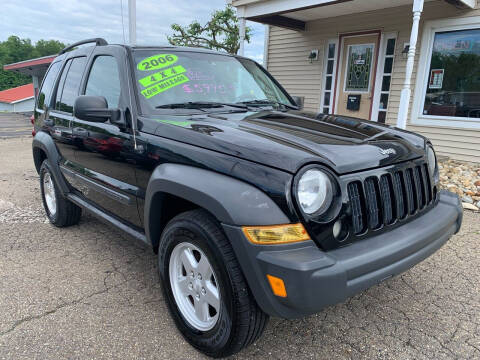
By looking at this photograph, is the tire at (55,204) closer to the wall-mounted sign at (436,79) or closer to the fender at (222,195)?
the fender at (222,195)

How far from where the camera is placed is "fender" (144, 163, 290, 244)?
171 centimetres

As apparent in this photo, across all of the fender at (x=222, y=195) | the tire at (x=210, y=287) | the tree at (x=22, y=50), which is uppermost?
the tree at (x=22, y=50)

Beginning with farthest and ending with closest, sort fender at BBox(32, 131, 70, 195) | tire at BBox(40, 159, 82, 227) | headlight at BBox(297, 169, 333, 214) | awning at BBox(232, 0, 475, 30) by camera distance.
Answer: awning at BBox(232, 0, 475, 30), tire at BBox(40, 159, 82, 227), fender at BBox(32, 131, 70, 195), headlight at BBox(297, 169, 333, 214)

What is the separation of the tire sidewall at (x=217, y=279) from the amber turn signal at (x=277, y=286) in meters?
0.24

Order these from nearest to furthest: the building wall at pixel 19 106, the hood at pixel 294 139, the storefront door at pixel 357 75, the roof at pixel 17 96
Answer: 1. the hood at pixel 294 139
2. the storefront door at pixel 357 75
3. the building wall at pixel 19 106
4. the roof at pixel 17 96

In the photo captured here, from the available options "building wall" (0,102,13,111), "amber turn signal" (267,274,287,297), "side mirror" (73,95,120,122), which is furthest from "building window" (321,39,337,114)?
"building wall" (0,102,13,111)

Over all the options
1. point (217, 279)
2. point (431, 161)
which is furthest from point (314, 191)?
point (431, 161)

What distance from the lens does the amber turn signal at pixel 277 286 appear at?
1.63 m

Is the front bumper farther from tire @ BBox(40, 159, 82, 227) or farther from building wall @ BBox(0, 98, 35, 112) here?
building wall @ BBox(0, 98, 35, 112)

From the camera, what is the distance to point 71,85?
356cm

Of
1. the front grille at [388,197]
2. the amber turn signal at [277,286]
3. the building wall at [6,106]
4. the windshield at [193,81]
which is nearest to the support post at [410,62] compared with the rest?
the windshield at [193,81]

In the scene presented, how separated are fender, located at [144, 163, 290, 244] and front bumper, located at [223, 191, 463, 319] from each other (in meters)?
0.08

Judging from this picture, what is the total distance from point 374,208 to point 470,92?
6468 mm

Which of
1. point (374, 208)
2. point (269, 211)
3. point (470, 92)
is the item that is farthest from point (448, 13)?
point (269, 211)
